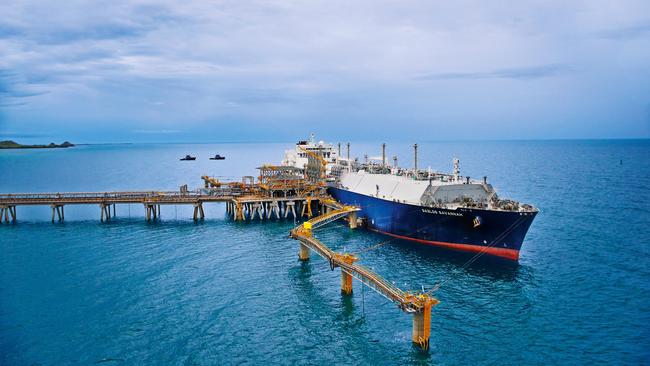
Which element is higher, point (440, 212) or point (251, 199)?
point (440, 212)

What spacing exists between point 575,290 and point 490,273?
7.49m

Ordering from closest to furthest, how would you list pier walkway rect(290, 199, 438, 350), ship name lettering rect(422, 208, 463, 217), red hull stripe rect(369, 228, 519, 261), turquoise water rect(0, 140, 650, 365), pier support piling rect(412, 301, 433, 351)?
pier walkway rect(290, 199, 438, 350) → pier support piling rect(412, 301, 433, 351) → turquoise water rect(0, 140, 650, 365) → red hull stripe rect(369, 228, 519, 261) → ship name lettering rect(422, 208, 463, 217)

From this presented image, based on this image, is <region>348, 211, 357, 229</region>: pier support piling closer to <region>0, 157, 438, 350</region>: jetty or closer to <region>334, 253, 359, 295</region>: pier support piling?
<region>0, 157, 438, 350</region>: jetty

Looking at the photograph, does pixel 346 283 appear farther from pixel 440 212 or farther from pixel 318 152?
pixel 318 152

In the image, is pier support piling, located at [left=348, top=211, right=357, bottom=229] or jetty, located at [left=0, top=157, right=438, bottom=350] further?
jetty, located at [left=0, top=157, right=438, bottom=350]

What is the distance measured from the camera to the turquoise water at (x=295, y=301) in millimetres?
29734

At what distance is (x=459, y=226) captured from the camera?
50.4m

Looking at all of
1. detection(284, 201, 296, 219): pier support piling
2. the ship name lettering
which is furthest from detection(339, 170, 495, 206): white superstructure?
detection(284, 201, 296, 219): pier support piling

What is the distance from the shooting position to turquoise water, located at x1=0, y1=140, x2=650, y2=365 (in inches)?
1171

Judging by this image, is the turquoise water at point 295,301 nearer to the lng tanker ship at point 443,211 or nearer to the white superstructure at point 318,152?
the lng tanker ship at point 443,211

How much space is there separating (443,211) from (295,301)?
22.0m

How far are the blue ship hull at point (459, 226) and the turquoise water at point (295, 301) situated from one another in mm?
2165

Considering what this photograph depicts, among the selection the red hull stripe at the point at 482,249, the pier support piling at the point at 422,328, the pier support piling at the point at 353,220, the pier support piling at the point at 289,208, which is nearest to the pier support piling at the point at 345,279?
the pier support piling at the point at 422,328

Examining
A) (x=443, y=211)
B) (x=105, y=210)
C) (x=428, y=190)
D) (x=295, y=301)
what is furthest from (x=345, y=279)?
(x=105, y=210)
